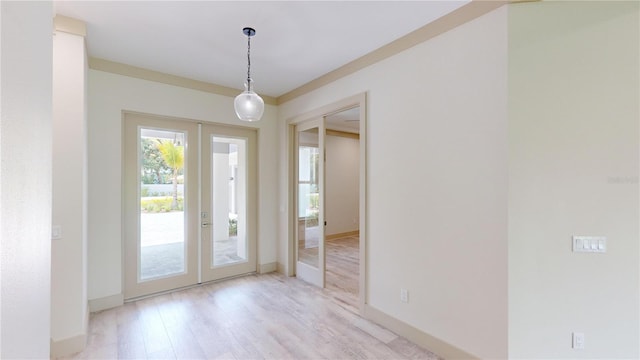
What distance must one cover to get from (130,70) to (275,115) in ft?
6.71

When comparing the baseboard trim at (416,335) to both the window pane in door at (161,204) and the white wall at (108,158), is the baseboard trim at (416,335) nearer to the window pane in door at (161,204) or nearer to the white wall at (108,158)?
the window pane in door at (161,204)

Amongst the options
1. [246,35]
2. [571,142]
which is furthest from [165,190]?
[571,142]

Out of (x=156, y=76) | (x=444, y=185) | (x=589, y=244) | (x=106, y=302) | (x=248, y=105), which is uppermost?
(x=156, y=76)

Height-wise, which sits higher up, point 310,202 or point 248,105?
point 248,105

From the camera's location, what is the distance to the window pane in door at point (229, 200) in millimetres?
4172

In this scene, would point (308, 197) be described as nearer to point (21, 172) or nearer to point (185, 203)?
point (185, 203)

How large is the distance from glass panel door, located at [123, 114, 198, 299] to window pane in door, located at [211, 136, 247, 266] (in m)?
0.31

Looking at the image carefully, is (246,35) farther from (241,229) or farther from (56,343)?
(56,343)

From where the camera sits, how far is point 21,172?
1.87ft

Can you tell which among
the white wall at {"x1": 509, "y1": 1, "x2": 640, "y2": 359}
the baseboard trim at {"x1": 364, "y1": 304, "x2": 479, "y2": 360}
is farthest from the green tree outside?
the white wall at {"x1": 509, "y1": 1, "x2": 640, "y2": 359}

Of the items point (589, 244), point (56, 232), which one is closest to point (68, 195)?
point (56, 232)

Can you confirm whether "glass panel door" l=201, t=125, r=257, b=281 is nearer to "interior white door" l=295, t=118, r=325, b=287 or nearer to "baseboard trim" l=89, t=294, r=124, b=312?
"interior white door" l=295, t=118, r=325, b=287

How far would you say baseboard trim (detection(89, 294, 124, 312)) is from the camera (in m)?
3.14

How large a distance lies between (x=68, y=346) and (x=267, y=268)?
251 cm
